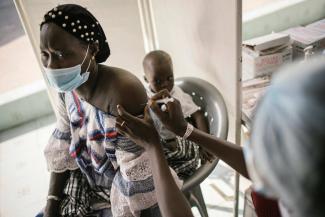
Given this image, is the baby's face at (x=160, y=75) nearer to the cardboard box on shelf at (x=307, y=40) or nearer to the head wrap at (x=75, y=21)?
the head wrap at (x=75, y=21)

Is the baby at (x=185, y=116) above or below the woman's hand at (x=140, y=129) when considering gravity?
below

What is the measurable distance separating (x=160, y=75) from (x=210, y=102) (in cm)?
31

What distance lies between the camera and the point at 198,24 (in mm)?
1577

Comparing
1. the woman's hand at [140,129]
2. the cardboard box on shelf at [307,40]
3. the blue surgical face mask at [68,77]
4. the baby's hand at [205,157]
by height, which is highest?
the blue surgical face mask at [68,77]

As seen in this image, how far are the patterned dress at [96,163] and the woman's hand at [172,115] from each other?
5.5 inches

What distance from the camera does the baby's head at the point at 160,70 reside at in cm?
161

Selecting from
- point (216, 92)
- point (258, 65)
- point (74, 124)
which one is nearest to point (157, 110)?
point (74, 124)

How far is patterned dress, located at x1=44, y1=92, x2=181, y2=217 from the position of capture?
109 centimetres

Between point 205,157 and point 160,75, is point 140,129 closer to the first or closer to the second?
point 205,157

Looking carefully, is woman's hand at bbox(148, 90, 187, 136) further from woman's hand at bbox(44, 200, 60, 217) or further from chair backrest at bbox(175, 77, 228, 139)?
woman's hand at bbox(44, 200, 60, 217)

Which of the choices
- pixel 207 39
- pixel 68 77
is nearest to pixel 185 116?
pixel 207 39

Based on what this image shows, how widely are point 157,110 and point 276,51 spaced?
881mm

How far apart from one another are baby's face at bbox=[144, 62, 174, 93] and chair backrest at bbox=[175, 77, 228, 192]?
0.10 metres

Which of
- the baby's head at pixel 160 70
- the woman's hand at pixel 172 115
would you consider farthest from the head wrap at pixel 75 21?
the baby's head at pixel 160 70
